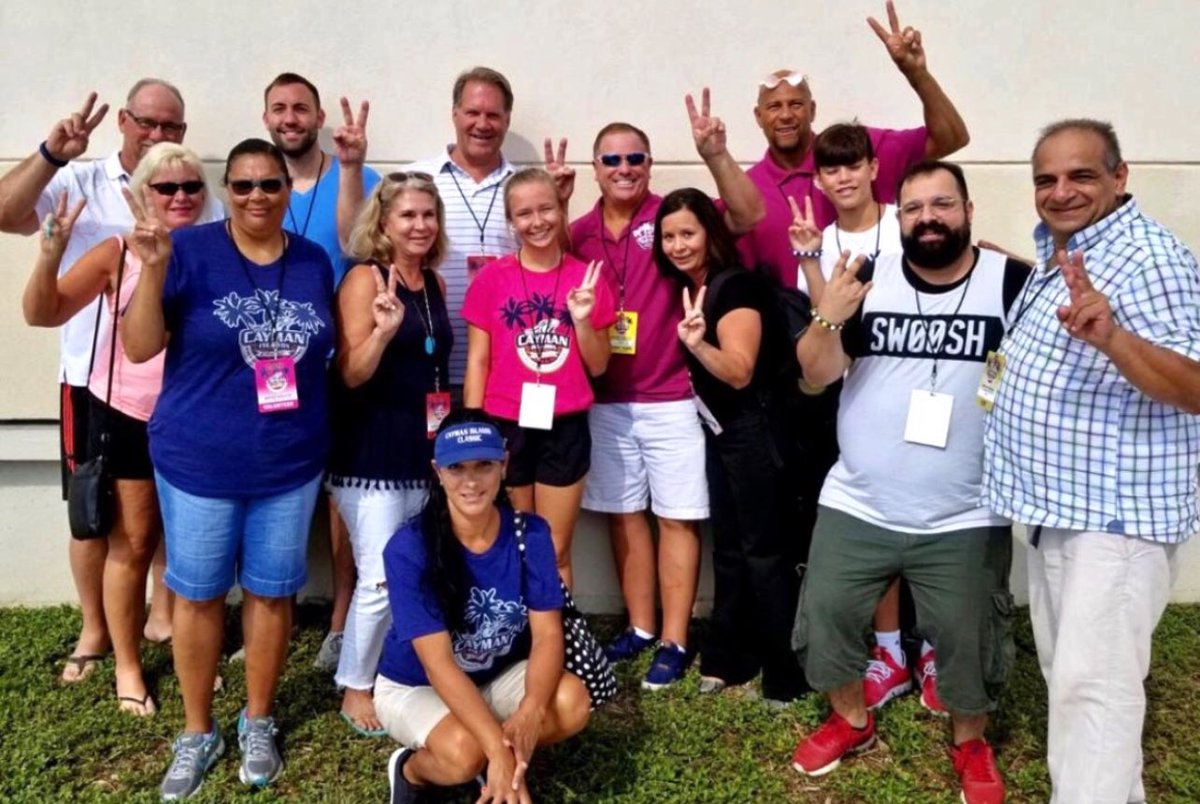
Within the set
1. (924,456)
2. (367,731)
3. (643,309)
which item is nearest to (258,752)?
(367,731)

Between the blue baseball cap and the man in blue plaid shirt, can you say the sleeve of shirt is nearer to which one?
the blue baseball cap

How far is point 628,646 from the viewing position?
13.4 feet

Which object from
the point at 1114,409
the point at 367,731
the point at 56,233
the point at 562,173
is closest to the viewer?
the point at 1114,409

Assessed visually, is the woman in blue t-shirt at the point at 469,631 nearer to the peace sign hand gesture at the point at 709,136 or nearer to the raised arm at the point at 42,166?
the peace sign hand gesture at the point at 709,136

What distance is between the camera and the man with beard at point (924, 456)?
2.91m

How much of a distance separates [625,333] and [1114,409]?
1871mm

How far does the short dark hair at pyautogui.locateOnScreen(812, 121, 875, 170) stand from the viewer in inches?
136

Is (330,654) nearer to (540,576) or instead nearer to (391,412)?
(391,412)

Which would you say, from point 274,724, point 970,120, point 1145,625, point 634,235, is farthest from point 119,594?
point 970,120

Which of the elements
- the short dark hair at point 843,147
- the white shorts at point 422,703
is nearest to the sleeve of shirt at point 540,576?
the white shorts at point 422,703

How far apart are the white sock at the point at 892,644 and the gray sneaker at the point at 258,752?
8.01ft

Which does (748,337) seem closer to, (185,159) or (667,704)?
(667,704)

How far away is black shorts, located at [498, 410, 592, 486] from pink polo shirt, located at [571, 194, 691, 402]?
31cm

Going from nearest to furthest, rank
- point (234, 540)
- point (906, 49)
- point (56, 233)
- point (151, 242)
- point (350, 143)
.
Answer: point (151, 242) < point (234, 540) < point (56, 233) < point (906, 49) < point (350, 143)
